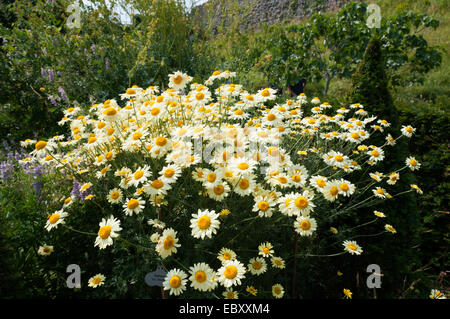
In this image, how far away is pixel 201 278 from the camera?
1417mm

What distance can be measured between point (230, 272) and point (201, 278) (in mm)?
162

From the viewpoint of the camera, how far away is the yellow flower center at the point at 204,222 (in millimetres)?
1433

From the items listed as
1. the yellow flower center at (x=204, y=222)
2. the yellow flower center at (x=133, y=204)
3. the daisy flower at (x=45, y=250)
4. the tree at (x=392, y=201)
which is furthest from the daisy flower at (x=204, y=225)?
the tree at (x=392, y=201)

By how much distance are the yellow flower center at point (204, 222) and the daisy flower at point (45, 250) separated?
108 centimetres

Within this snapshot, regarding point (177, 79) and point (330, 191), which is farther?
point (177, 79)

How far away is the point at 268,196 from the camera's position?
163 cm

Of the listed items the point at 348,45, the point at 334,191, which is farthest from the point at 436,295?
the point at 348,45

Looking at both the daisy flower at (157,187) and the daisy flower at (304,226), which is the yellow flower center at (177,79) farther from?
the daisy flower at (304,226)

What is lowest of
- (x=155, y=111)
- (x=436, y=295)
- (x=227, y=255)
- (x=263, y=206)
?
(x=436, y=295)

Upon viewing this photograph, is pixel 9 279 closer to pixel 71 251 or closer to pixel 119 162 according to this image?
pixel 71 251

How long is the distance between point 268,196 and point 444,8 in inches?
653

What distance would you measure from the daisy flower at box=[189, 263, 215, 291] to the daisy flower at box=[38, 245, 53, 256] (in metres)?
1.02

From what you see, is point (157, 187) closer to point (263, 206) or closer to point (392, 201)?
point (263, 206)

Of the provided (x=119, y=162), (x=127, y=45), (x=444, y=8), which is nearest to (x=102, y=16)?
(x=127, y=45)
